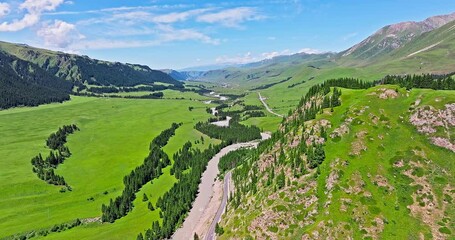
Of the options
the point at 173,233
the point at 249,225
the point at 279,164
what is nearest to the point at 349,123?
the point at 279,164

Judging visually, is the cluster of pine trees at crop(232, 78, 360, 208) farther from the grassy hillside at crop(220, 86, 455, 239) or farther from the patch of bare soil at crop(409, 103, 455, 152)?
the patch of bare soil at crop(409, 103, 455, 152)

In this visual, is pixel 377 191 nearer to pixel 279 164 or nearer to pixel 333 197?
pixel 333 197

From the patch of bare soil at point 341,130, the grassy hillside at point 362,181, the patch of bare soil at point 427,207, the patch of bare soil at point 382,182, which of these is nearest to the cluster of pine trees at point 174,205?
the grassy hillside at point 362,181

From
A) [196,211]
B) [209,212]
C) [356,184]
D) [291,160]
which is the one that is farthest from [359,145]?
[196,211]

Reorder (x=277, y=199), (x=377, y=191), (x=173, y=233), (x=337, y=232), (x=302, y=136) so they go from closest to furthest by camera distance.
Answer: (x=337, y=232) → (x=377, y=191) → (x=277, y=199) → (x=173, y=233) → (x=302, y=136)

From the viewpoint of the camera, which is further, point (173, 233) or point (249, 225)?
point (173, 233)

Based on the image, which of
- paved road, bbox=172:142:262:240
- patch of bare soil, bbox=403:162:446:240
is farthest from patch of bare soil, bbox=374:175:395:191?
paved road, bbox=172:142:262:240

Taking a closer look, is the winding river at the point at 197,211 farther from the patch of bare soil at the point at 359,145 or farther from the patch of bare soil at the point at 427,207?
the patch of bare soil at the point at 427,207

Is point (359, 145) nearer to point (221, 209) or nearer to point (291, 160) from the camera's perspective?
point (291, 160)
